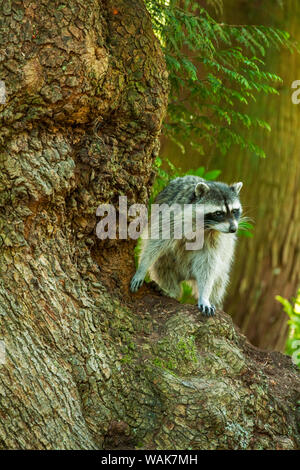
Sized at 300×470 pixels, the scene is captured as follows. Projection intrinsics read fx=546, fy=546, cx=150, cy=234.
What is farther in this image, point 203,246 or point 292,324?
point 292,324

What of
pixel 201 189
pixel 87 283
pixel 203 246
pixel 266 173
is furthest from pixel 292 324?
pixel 87 283

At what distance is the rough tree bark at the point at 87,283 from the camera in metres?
2.61

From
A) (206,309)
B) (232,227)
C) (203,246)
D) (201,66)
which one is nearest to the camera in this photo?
(206,309)

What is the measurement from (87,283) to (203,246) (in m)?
1.25

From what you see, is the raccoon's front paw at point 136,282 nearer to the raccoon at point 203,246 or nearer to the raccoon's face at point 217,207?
the raccoon at point 203,246

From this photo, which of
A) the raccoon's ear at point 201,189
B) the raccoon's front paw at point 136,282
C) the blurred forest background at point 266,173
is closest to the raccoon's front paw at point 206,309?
the raccoon's front paw at point 136,282

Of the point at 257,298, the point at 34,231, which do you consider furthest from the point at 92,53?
the point at 257,298

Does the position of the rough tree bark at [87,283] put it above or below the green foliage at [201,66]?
below

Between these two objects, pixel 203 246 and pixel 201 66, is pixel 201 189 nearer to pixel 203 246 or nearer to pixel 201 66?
pixel 203 246

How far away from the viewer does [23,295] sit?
8.75ft

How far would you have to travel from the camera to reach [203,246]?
157 inches

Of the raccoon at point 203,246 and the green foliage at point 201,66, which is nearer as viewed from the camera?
the green foliage at point 201,66

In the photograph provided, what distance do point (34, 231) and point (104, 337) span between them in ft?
2.17

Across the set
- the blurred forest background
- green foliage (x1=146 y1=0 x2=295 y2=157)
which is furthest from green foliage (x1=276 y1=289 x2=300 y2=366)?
green foliage (x1=146 y1=0 x2=295 y2=157)
